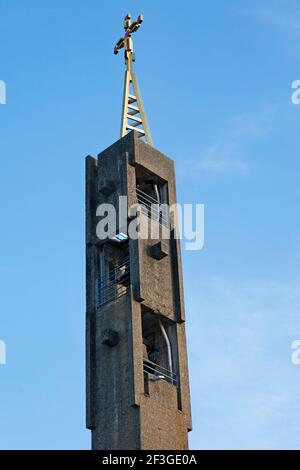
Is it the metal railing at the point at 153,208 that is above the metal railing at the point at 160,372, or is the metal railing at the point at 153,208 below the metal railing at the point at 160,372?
above

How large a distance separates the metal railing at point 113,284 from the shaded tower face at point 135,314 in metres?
0.04

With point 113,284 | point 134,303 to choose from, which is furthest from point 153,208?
point 134,303

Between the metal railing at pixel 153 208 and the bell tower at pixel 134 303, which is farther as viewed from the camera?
the metal railing at pixel 153 208

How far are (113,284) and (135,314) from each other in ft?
8.60

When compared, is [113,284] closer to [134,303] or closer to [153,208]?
[134,303]

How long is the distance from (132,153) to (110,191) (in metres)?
1.65

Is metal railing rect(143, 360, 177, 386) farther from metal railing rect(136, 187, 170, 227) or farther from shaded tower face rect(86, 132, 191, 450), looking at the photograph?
metal railing rect(136, 187, 170, 227)

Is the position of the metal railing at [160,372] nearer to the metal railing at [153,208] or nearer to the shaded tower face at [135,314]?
the shaded tower face at [135,314]

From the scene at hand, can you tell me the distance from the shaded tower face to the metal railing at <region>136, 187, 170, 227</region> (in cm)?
5

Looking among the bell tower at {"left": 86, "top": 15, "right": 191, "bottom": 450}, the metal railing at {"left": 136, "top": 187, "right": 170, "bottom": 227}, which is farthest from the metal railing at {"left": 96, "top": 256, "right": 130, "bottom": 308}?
the metal railing at {"left": 136, "top": 187, "right": 170, "bottom": 227}

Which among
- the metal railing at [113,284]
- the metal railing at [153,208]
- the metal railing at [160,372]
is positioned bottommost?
the metal railing at [160,372]

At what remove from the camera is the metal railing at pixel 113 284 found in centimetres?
4131

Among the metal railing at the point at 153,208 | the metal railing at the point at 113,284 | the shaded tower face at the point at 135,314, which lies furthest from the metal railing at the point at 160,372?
the metal railing at the point at 153,208

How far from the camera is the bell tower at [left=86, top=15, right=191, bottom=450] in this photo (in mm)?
37875
